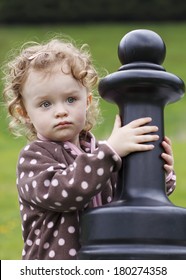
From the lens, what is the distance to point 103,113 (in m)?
14.6

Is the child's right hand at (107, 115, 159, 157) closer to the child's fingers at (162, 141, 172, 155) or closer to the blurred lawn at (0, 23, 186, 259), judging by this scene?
the child's fingers at (162, 141, 172, 155)

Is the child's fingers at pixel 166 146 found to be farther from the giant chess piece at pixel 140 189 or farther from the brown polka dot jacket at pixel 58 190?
the brown polka dot jacket at pixel 58 190

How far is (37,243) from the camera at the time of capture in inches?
79.1

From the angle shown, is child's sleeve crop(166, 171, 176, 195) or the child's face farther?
child's sleeve crop(166, 171, 176, 195)

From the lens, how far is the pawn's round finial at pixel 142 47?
77.6 inches

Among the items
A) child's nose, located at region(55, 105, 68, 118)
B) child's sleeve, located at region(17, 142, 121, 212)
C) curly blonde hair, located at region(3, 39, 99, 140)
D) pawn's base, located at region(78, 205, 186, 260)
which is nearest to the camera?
pawn's base, located at region(78, 205, 186, 260)

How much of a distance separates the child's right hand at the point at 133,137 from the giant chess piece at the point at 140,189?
0.07ft

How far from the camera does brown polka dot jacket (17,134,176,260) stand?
6.18 feet

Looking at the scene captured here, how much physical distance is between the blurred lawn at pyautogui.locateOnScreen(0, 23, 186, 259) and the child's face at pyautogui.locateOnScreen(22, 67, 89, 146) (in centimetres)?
55

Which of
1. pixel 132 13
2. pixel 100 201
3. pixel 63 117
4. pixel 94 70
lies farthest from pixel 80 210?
pixel 132 13

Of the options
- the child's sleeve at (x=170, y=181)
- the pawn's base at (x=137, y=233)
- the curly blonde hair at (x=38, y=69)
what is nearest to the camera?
the pawn's base at (x=137, y=233)

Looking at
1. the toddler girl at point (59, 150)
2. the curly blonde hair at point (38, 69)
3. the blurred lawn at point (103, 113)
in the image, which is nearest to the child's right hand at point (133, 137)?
the toddler girl at point (59, 150)

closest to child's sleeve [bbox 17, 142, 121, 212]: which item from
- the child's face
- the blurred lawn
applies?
the child's face

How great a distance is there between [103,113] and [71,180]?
12734mm
